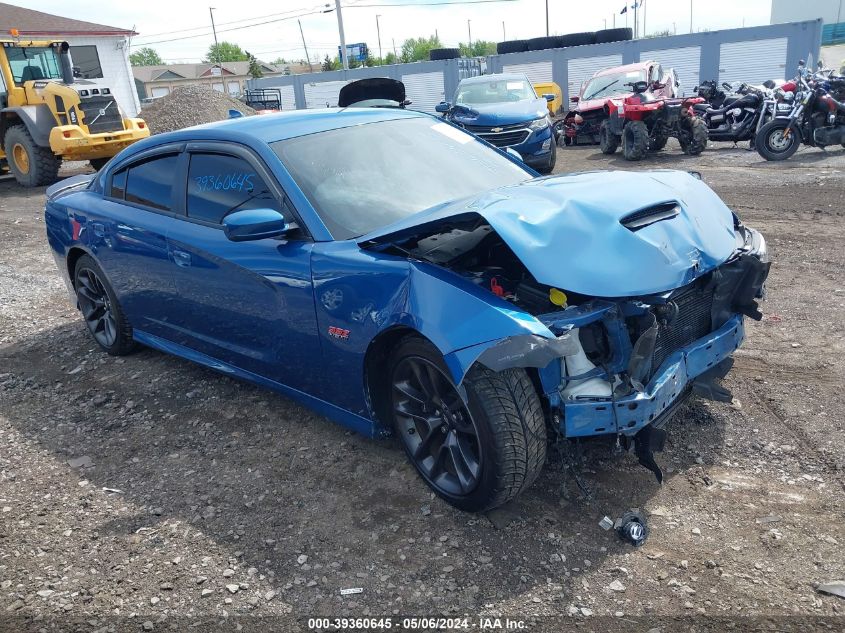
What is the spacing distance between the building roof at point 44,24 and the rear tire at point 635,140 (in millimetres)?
32149

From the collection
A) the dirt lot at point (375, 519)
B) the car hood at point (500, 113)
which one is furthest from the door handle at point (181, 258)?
the car hood at point (500, 113)

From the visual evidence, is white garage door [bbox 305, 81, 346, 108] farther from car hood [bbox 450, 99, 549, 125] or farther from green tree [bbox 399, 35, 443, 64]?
green tree [bbox 399, 35, 443, 64]

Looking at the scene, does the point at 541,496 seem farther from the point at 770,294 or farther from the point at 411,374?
the point at 770,294

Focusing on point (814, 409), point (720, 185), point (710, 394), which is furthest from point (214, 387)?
point (720, 185)

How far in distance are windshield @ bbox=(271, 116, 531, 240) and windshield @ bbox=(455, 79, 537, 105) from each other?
10.2 metres

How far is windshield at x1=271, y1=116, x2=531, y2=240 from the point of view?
3.54 m

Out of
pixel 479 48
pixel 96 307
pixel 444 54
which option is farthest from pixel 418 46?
pixel 96 307

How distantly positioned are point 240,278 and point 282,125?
0.94m

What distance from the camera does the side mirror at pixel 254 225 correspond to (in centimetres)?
329

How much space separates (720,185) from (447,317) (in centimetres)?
917

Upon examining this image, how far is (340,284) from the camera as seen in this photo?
3230mm

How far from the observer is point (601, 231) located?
2928 mm

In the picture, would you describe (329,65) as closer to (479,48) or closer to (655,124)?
(479,48)

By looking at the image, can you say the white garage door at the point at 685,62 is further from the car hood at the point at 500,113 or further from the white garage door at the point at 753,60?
the car hood at the point at 500,113
